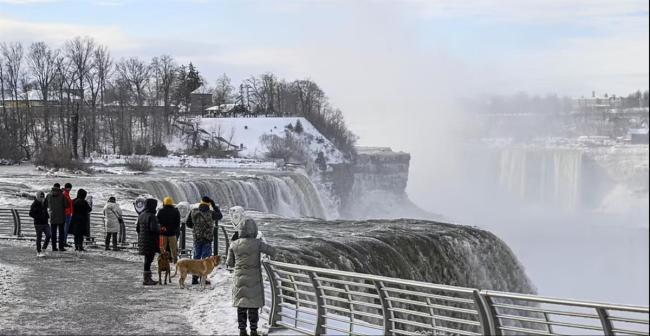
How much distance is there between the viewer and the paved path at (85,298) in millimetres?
13055

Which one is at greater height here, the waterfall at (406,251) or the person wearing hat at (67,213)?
the person wearing hat at (67,213)

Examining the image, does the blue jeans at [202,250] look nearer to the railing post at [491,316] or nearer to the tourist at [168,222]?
the tourist at [168,222]

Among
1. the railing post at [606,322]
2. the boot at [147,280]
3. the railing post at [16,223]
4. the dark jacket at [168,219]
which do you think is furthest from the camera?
the railing post at [16,223]

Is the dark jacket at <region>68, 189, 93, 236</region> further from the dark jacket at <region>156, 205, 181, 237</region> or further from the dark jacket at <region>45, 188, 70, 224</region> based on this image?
the dark jacket at <region>156, 205, 181, 237</region>

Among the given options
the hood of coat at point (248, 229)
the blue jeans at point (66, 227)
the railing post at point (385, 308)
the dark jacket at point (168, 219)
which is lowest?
the blue jeans at point (66, 227)

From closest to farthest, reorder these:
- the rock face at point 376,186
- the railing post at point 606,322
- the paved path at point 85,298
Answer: the railing post at point 606,322
the paved path at point 85,298
the rock face at point 376,186

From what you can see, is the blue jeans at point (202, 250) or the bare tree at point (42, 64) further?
the bare tree at point (42, 64)

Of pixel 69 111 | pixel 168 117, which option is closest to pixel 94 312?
pixel 69 111

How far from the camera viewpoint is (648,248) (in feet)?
18.4

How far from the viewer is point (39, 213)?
2191 centimetres

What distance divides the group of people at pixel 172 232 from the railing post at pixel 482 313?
380cm

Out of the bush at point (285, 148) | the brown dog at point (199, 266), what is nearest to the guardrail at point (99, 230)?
the brown dog at point (199, 266)

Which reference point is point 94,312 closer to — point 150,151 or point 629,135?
point 629,135

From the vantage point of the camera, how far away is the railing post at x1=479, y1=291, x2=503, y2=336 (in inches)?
333
